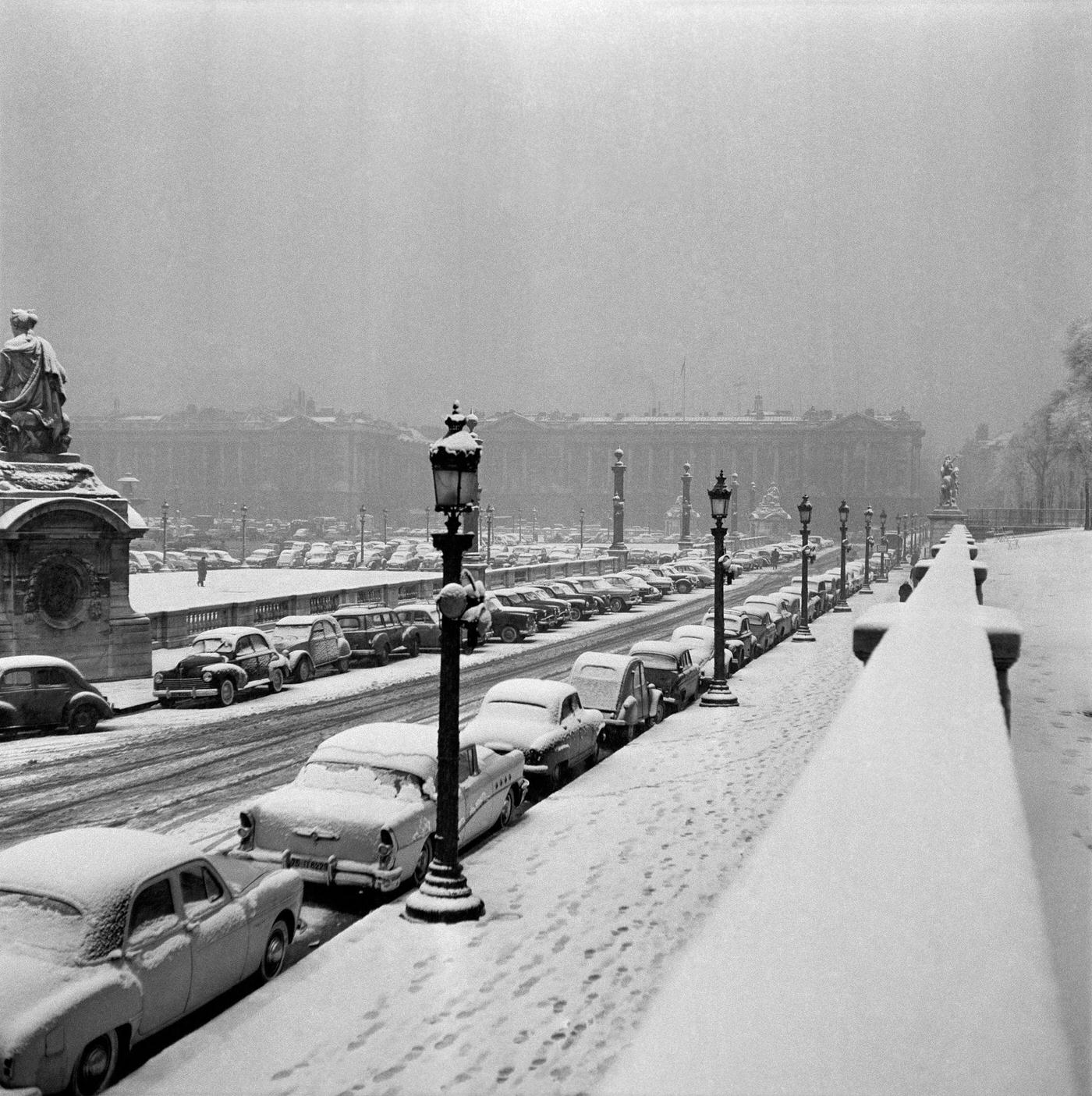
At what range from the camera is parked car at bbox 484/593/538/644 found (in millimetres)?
34281

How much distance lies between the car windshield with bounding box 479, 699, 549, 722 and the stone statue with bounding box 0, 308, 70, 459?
564 inches

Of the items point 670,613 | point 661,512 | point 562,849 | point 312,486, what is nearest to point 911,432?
A: point 661,512

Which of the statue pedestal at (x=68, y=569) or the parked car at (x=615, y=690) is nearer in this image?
the parked car at (x=615, y=690)

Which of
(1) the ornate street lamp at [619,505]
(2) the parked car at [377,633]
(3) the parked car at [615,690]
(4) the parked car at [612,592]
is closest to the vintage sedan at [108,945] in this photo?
(3) the parked car at [615,690]

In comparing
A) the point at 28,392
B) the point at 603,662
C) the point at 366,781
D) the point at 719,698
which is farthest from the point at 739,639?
the point at 366,781

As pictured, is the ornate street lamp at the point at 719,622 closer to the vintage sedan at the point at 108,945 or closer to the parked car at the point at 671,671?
the parked car at the point at 671,671

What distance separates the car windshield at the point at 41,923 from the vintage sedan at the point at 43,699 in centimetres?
1246

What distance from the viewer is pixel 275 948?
881cm

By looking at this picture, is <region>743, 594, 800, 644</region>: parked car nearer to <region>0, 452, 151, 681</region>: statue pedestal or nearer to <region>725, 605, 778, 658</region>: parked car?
<region>725, 605, 778, 658</region>: parked car

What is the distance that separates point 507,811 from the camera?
1323 cm

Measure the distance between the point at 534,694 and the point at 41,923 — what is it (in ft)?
31.0

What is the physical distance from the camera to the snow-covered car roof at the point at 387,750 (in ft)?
37.7

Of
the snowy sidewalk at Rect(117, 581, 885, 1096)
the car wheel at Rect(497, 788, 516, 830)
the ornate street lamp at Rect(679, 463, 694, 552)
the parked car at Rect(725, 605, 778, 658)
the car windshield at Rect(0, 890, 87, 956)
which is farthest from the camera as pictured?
the ornate street lamp at Rect(679, 463, 694, 552)

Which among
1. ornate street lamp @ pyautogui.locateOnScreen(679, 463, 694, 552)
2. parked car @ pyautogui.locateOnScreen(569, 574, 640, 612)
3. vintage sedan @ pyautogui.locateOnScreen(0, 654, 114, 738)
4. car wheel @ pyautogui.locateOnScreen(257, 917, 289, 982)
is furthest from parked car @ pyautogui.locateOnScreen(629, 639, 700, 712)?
ornate street lamp @ pyautogui.locateOnScreen(679, 463, 694, 552)
